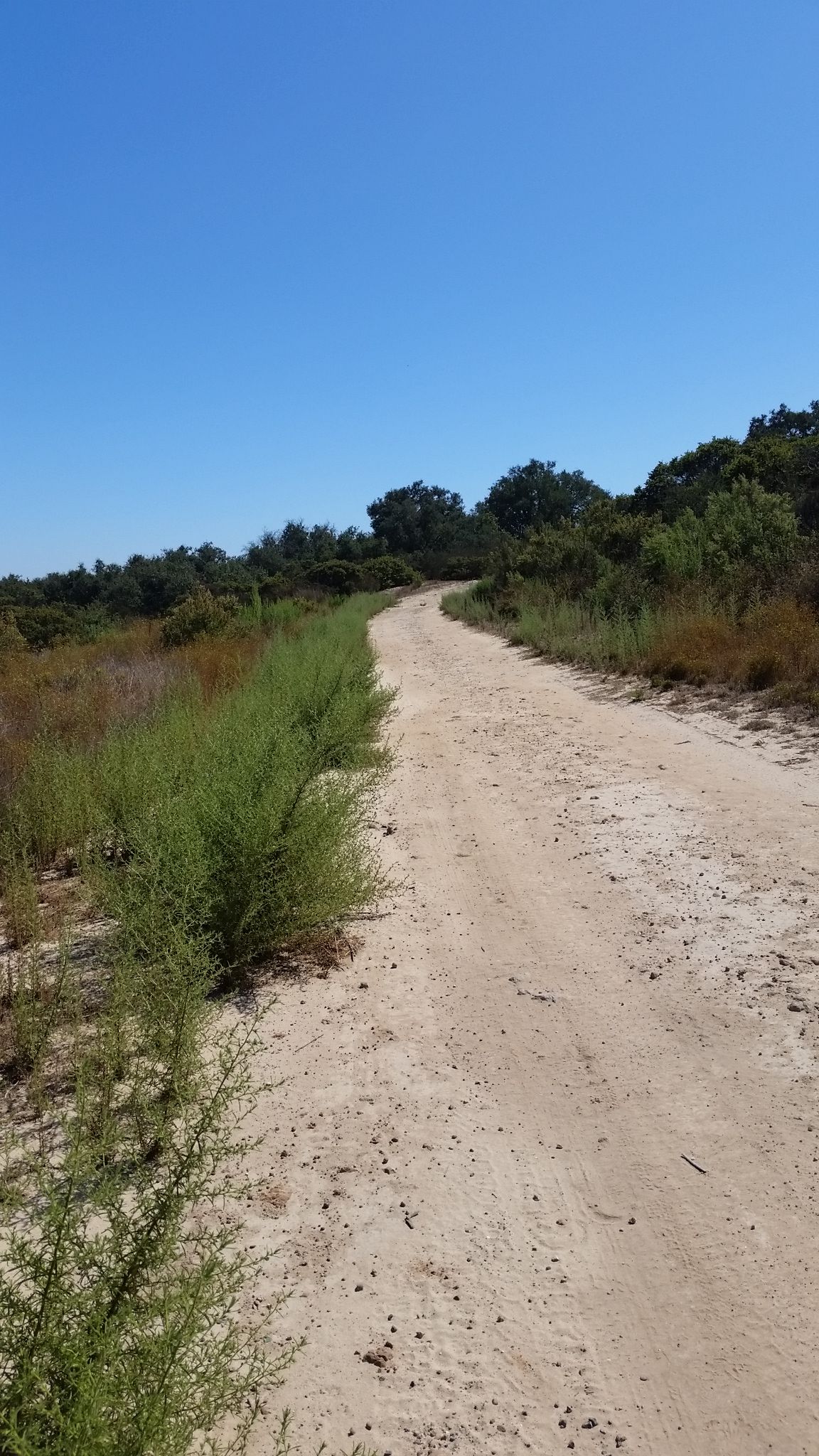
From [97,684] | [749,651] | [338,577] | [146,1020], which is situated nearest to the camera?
[146,1020]

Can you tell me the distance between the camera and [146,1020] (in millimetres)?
3486

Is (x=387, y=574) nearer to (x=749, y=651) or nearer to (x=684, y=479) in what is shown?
(x=684, y=479)

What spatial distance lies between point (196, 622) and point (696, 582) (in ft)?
29.4

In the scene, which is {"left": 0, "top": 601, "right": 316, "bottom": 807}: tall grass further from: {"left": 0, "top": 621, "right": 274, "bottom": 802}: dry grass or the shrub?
the shrub

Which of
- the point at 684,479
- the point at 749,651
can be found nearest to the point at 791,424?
the point at 684,479

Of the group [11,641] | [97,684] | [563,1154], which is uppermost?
[11,641]

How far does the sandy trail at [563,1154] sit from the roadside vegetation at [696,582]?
478cm

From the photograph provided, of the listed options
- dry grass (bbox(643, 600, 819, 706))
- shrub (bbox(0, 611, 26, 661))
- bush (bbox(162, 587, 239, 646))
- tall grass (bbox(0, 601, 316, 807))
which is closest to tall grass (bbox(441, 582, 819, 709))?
dry grass (bbox(643, 600, 819, 706))

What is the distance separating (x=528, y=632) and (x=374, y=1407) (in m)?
16.3

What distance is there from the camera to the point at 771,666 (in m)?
10.1

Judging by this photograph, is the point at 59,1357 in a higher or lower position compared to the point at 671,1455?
higher

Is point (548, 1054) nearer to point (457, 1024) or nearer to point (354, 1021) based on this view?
point (457, 1024)

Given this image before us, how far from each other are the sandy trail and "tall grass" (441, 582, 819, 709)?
14.0ft

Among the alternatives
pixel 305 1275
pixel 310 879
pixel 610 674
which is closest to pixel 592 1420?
pixel 305 1275
